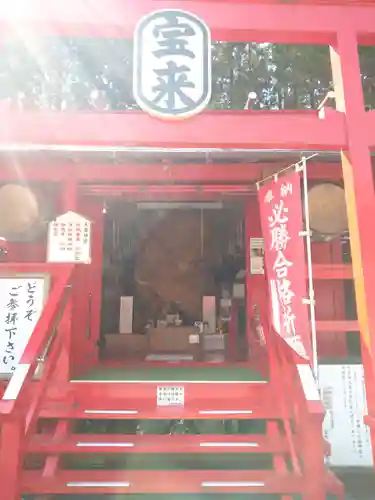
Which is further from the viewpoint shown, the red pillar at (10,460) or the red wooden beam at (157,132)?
the red wooden beam at (157,132)

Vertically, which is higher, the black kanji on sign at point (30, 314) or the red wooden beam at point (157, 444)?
the black kanji on sign at point (30, 314)

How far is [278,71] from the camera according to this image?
21.3 ft

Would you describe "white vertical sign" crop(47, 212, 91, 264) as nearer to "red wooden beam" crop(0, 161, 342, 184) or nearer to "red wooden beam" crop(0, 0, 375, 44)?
"red wooden beam" crop(0, 161, 342, 184)

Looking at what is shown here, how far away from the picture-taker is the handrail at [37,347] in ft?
10.3

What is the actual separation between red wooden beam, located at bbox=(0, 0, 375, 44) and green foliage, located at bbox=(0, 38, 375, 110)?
2519 millimetres

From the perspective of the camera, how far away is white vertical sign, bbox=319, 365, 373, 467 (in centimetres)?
447

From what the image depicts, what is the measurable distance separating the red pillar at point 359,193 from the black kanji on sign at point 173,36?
113 cm

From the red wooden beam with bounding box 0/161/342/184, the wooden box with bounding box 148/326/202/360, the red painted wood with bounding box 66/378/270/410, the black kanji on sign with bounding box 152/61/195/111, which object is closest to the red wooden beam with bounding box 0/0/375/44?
the black kanji on sign with bounding box 152/61/195/111

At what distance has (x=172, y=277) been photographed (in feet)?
28.2

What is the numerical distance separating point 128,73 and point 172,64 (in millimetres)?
3665

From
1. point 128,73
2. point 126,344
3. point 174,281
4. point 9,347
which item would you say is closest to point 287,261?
point 9,347

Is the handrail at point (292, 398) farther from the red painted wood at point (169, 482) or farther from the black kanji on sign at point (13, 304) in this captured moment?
the black kanji on sign at point (13, 304)

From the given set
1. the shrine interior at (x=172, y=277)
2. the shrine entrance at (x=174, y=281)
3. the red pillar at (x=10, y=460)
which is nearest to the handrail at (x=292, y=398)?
the red pillar at (x=10, y=460)

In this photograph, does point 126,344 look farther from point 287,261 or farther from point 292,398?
point 287,261
